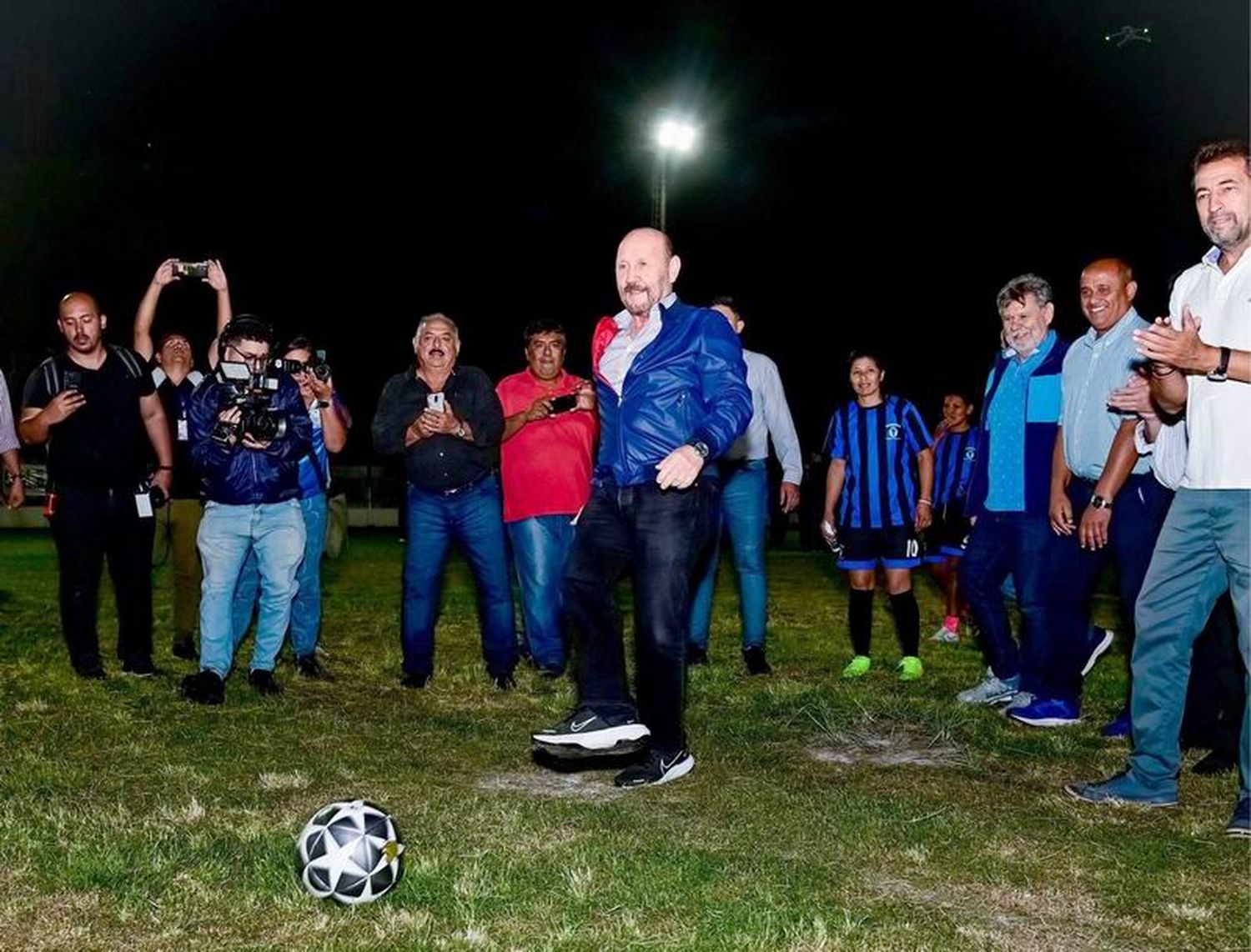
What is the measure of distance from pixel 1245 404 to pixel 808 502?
22128 mm

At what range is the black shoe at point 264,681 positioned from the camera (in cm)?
752

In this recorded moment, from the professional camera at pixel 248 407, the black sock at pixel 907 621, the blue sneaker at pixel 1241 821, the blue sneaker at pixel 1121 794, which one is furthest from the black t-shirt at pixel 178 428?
the blue sneaker at pixel 1241 821

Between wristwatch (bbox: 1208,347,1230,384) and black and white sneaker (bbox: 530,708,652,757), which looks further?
black and white sneaker (bbox: 530,708,652,757)

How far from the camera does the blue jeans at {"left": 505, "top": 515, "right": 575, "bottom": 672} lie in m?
8.17

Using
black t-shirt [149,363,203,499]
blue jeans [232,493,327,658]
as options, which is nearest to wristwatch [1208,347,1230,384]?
blue jeans [232,493,327,658]

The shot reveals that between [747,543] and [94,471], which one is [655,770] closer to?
[747,543]

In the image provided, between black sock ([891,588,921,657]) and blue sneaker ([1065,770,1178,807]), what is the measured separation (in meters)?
3.13

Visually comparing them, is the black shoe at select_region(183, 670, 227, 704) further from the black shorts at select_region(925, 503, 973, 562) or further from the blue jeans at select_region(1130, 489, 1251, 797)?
the black shorts at select_region(925, 503, 973, 562)

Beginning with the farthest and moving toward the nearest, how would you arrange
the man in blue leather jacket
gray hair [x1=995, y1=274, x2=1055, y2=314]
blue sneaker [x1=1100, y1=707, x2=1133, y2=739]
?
1. gray hair [x1=995, y1=274, x2=1055, y2=314]
2. blue sneaker [x1=1100, y1=707, x2=1133, y2=739]
3. the man in blue leather jacket

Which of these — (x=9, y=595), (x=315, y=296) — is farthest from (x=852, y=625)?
(x=315, y=296)

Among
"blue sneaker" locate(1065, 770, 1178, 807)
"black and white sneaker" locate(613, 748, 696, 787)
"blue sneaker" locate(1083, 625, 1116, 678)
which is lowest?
"blue sneaker" locate(1065, 770, 1178, 807)

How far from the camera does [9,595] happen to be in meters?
13.4

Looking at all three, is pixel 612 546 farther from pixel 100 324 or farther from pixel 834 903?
pixel 100 324

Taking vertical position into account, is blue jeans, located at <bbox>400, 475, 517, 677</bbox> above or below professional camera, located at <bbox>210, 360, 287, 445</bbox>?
below
